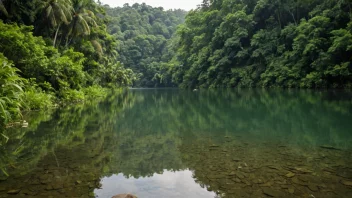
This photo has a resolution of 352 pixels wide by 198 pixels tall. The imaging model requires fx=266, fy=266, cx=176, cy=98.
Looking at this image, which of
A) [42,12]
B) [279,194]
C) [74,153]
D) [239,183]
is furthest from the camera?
[42,12]

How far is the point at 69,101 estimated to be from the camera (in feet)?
59.3

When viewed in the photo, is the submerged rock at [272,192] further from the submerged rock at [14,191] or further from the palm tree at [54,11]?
the palm tree at [54,11]

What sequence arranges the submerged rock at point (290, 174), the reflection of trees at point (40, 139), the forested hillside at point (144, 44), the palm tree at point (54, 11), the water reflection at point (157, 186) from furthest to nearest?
the forested hillside at point (144, 44), the palm tree at point (54, 11), the reflection of trees at point (40, 139), the submerged rock at point (290, 174), the water reflection at point (157, 186)

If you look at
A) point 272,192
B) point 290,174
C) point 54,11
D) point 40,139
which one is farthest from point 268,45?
point 272,192

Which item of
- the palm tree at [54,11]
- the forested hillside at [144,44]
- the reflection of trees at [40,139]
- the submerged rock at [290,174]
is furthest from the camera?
the forested hillside at [144,44]

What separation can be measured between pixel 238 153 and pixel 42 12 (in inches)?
768

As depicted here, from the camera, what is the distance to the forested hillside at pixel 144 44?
3017 inches

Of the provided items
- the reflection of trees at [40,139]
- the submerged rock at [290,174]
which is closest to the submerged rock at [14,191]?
the reflection of trees at [40,139]

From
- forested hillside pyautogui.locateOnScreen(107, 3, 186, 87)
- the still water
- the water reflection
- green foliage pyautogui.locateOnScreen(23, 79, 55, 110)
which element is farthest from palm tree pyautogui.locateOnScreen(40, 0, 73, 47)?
forested hillside pyautogui.locateOnScreen(107, 3, 186, 87)

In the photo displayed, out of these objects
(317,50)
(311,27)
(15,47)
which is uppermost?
(311,27)

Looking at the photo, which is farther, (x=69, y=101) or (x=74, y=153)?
(x=69, y=101)

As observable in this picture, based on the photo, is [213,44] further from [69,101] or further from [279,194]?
[279,194]

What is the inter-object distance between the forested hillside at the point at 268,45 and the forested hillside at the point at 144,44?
51.9 ft

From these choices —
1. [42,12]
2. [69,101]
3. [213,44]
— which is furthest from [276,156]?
[213,44]
